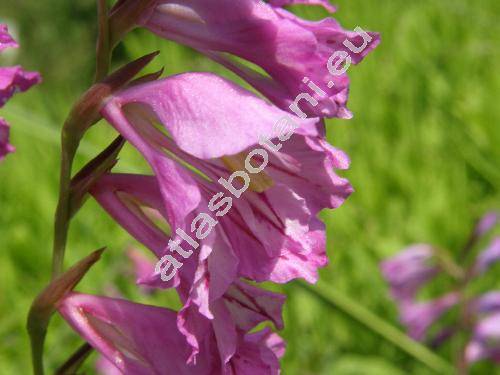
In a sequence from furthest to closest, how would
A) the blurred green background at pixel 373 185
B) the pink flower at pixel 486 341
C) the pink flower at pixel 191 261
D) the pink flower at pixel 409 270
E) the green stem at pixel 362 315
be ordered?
1. the blurred green background at pixel 373 185
2. the pink flower at pixel 409 270
3. the pink flower at pixel 486 341
4. the green stem at pixel 362 315
5. the pink flower at pixel 191 261

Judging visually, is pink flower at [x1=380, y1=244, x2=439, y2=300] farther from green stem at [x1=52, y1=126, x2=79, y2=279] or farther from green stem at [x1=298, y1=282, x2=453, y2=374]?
green stem at [x1=52, y1=126, x2=79, y2=279]

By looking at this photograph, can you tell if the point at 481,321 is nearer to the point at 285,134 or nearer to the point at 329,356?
the point at 329,356

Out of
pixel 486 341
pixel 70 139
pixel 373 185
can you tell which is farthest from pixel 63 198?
pixel 373 185

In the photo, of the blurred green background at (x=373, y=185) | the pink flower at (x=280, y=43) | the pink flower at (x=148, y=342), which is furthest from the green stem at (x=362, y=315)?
the pink flower at (x=280, y=43)

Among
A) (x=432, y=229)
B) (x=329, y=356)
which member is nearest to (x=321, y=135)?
(x=329, y=356)

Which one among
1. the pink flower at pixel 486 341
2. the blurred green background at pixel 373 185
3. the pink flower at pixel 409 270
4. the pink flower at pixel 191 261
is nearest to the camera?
the pink flower at pixel 191 261

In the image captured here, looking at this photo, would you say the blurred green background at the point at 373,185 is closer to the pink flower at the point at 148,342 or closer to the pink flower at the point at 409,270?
the pink flower at the point at 409,270

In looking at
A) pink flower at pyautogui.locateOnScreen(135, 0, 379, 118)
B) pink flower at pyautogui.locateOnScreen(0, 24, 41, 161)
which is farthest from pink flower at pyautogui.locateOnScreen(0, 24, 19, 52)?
pink flower at pyautogui.locateOnScreen(135, 0, 379, 118)

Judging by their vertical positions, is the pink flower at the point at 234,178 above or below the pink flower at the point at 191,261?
above
